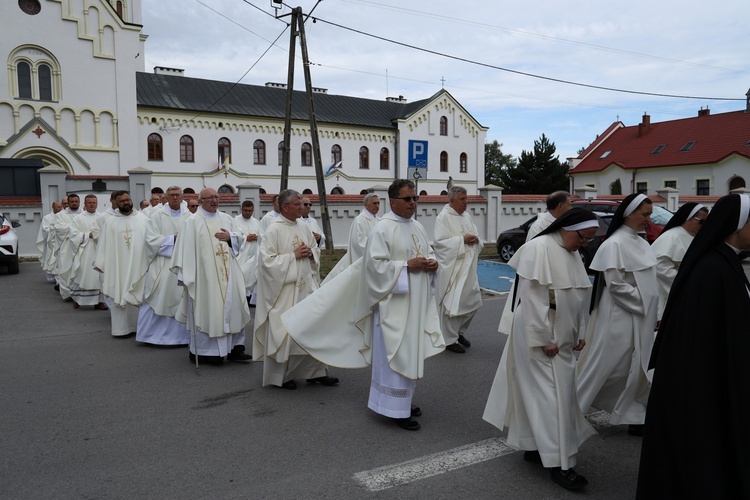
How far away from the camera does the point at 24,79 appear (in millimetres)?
32656

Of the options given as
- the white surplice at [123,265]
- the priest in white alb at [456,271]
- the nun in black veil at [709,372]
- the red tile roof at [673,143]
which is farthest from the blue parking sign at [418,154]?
the red tile roof at [673,143]

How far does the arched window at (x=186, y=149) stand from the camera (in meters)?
40.6

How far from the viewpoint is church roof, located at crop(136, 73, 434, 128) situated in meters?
40.9

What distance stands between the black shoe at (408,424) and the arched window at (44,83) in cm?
3484

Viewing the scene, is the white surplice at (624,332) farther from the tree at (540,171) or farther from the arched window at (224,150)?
the tree at (540,171)

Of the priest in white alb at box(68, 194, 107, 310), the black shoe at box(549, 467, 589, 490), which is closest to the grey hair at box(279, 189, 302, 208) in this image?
the black shoe at box(549, 467, 589, 490)

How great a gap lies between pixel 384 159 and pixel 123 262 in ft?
137

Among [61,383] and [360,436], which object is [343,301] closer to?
[360,436]

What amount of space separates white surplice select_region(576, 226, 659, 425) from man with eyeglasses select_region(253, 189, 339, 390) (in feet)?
8.95

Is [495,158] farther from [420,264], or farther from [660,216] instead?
[420,264]

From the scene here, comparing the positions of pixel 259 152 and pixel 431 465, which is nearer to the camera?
pixel 431 465

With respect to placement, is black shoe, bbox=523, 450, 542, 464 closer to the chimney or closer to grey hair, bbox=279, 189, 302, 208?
grey hair, bbox=279, 189, 302, 208

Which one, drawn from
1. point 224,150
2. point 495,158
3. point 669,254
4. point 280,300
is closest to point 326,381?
point 280,300

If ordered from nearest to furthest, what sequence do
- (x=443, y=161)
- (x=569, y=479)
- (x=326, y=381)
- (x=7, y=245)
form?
1. (x=569, y=479)
2. (x=326, y=381)
3. (x=7, y=245)
4. (x=443, y=161)
